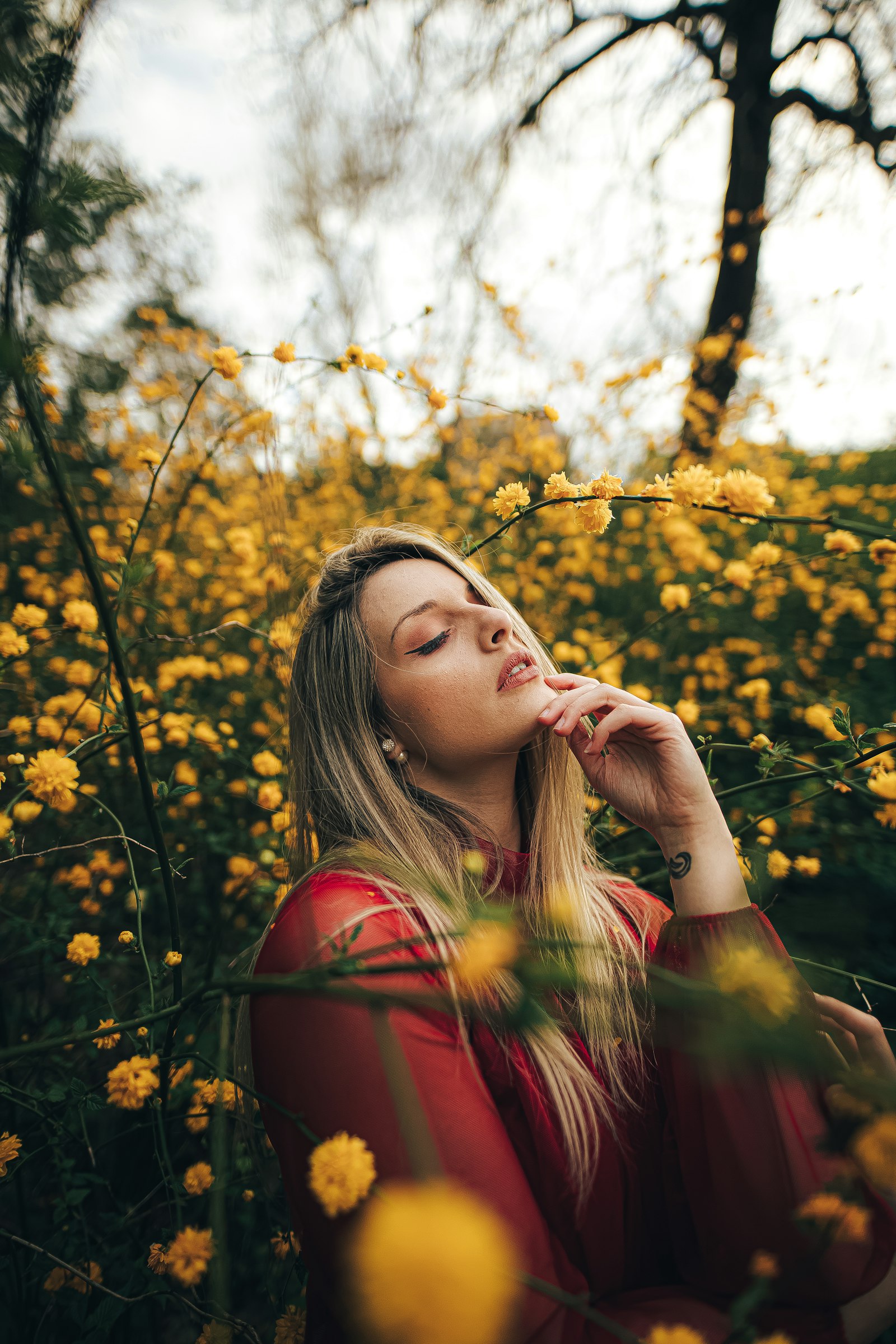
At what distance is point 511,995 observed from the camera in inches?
39.6

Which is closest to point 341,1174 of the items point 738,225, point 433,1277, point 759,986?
point 433,1277

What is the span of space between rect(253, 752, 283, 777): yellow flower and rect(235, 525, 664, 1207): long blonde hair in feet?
1.36

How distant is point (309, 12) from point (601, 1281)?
5226mm

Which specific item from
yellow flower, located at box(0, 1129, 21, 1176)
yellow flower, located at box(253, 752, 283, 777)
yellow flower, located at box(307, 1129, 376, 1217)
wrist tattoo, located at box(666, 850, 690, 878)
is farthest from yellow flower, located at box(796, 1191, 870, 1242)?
yellow flower, located at box(253, 752, 283, 777)

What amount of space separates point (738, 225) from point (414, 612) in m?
4.55

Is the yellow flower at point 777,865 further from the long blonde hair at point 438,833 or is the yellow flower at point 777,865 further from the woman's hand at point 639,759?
the woman's hand at point 639,759

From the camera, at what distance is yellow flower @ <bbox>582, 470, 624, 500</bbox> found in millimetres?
1069

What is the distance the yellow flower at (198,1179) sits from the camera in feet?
3.43

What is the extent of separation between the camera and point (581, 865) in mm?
1323

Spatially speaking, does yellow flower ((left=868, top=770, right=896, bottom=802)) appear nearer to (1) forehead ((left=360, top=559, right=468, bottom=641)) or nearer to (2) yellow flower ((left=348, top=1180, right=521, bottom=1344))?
(1) forehead ((left=360, top=559, right=468, bottom=641))

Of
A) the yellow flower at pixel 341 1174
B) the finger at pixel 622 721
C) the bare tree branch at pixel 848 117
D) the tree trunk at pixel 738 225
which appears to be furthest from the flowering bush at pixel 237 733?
the bare tree branch at pixel 848 117

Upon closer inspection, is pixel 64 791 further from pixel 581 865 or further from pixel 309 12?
pixel 309 12

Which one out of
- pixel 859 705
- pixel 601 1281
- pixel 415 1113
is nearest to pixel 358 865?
pixel 415 1113

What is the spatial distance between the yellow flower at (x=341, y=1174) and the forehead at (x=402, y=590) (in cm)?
84
